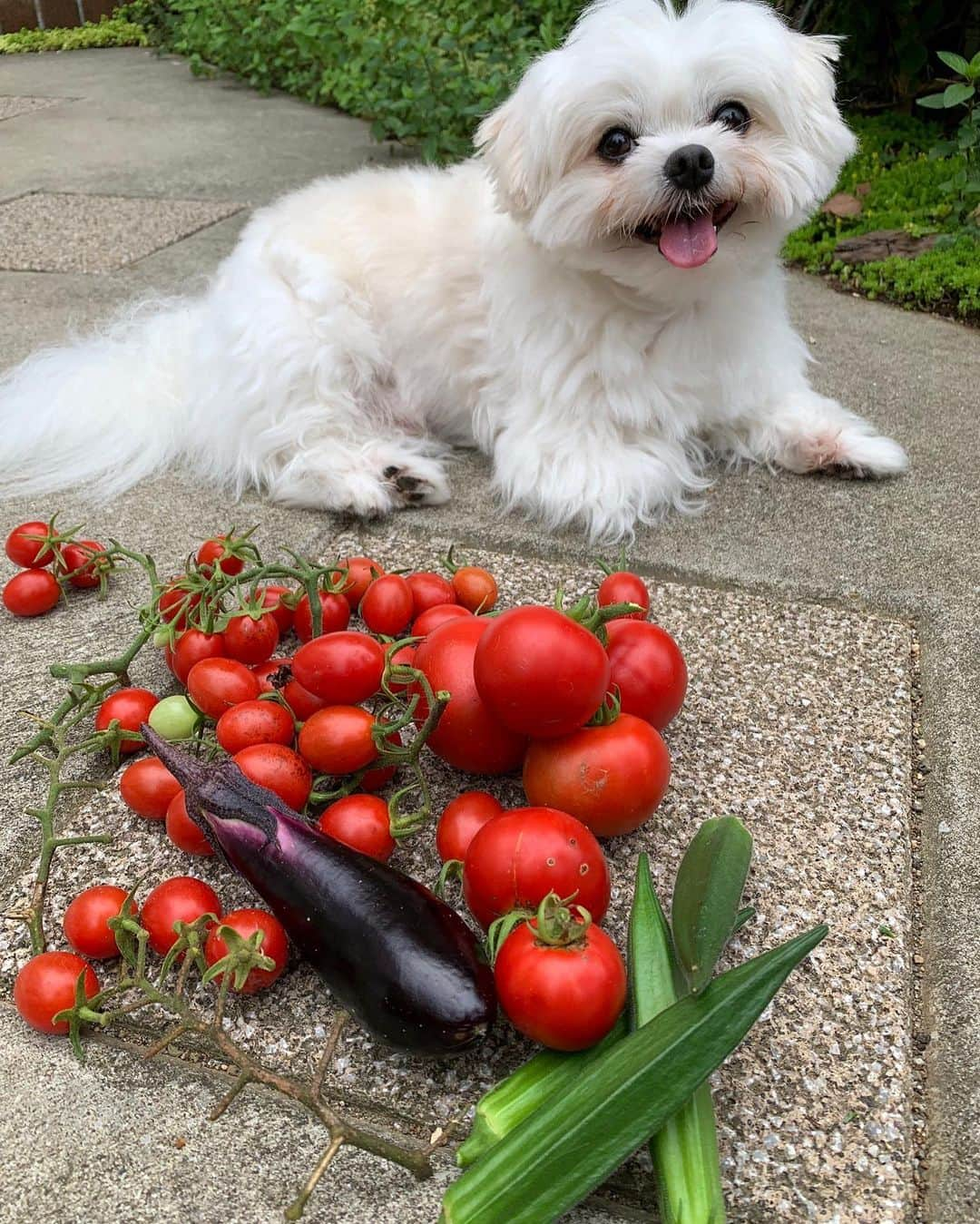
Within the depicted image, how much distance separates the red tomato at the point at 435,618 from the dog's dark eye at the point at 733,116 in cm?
127

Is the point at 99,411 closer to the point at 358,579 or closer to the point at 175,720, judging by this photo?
the point at 358,579

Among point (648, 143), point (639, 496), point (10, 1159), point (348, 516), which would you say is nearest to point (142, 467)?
point (348, 516)

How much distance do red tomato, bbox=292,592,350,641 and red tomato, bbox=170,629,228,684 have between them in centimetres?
16

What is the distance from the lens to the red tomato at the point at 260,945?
1294 mm

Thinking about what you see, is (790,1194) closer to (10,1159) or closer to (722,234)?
(10,1159)

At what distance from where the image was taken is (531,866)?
A: 1.25 meters

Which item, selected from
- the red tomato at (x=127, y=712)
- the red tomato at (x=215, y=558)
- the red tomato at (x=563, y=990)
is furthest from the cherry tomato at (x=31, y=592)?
the red tomato at (x=563, y=990)

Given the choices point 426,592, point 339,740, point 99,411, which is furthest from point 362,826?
point 99,411

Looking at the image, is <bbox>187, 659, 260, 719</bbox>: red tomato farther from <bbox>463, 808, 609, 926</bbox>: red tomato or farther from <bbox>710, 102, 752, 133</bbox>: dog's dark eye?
<bbox>710, 102, 752, 133</bbox>: dog's dark eye

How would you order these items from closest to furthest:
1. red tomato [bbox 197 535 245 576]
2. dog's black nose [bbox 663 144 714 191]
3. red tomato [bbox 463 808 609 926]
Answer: red tomato [bbox 463 808 609 926]
red tomato [bbox 197 535 245 576]
dog's black nose [bbox 663 144 714 191]

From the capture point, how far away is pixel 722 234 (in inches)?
92.0

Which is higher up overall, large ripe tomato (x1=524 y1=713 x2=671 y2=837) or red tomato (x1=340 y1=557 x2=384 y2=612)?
large ripe tomato (x1=524 y1=713 x2=671 y2=837)

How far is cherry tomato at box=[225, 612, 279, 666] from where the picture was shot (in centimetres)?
174

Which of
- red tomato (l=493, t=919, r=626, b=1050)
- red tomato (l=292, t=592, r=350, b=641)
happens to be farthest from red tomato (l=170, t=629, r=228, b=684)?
red tomato (l=493, t=919, r=626, b=1050)
